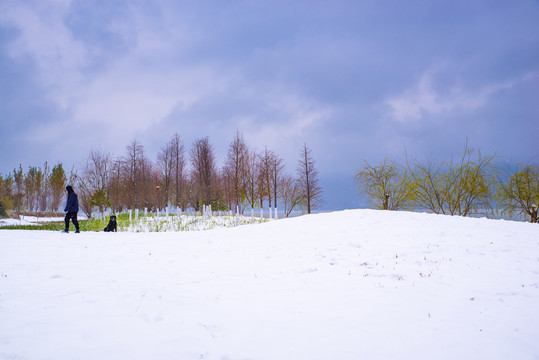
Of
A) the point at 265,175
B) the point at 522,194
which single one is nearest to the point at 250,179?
the point at 265,175

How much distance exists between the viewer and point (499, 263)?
25.6 feet

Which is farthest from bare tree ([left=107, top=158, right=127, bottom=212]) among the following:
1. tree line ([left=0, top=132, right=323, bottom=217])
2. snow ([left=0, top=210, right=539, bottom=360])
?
snow ([left=0, top=210, right=539, bottom=360])

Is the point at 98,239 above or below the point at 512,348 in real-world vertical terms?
above

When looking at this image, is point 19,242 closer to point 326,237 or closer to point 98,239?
point 98,239

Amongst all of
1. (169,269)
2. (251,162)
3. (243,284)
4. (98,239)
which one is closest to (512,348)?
(243,284)

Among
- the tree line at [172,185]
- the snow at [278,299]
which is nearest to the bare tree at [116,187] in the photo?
the tree line at [172,185]

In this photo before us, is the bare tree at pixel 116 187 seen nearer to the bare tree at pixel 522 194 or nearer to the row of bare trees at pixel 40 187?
the row of bare trees at pixel 40 187

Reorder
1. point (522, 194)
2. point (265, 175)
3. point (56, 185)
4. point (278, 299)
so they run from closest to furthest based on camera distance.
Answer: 1. point (278, 299)
2. point (522, 194)
3. point (265, 175)
4. point (56, 185)

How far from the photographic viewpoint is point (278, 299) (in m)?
5.55

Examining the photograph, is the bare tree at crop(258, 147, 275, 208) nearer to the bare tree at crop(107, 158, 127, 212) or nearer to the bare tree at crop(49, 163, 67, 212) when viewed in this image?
the bare tree at crop(107, 158, 127, 212)

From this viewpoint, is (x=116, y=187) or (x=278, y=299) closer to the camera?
(x=278, y=299)

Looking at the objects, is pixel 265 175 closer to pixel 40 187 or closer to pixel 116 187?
pixel 116 187

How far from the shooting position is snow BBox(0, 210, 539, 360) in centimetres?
393

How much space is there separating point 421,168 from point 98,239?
56.5 feet
